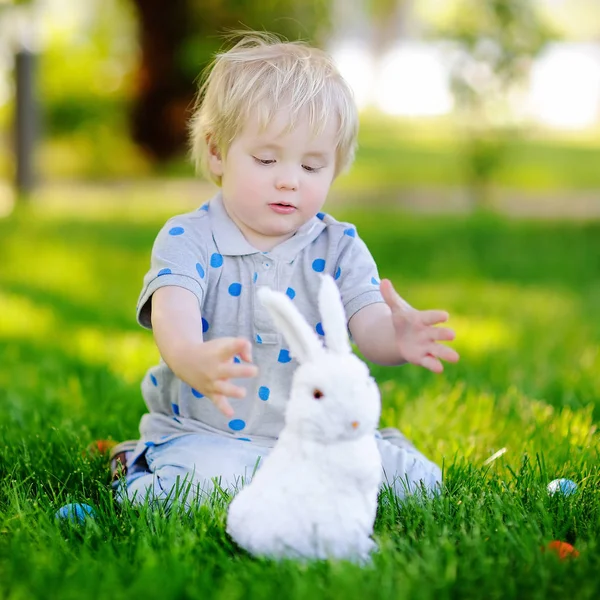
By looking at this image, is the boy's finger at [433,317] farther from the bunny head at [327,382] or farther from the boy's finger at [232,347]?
the boy's finger at [232,347]

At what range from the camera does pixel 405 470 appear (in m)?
2.48

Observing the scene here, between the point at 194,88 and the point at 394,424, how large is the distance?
31.2ft

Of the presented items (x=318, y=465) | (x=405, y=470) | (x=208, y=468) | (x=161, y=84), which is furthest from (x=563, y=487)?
(x=161, y=84)

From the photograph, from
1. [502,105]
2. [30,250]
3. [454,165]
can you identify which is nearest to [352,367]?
[30,250]

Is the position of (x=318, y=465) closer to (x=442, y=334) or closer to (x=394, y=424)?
(x=442, y=334)

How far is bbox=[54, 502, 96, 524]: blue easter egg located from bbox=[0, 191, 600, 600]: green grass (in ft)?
0.12

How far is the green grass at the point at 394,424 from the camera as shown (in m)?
1.82

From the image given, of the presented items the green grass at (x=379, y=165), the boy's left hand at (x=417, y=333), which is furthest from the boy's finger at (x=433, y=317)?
the green grass at (x=379, y=165)

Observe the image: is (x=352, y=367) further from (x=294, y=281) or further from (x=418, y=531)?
(x=294, y=281)

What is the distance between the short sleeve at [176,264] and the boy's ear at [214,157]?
0.50 feet

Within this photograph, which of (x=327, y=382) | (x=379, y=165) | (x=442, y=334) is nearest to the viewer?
(x=327, y=382)

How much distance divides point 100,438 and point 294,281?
86 centimetres

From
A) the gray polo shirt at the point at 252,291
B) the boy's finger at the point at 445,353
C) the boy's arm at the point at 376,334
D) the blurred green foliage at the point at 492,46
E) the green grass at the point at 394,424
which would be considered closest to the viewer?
the green grass at the point at 394,424

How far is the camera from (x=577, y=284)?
602cm
